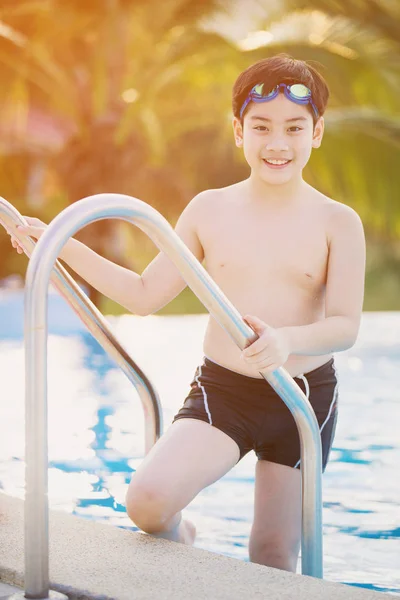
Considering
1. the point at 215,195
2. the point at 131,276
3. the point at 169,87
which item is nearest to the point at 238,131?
the point at 215,195

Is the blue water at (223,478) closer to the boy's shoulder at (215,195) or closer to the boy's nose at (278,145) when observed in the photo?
the boy's shoulder at (215,195)

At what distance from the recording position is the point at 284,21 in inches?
612

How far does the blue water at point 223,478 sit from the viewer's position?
416cm

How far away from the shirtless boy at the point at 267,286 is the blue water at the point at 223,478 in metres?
0.25

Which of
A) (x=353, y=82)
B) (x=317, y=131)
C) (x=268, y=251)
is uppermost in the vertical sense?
(x=353, y=82)

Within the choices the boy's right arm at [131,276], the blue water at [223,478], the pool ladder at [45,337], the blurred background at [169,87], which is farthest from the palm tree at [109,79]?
the pool ladder at [45,337]

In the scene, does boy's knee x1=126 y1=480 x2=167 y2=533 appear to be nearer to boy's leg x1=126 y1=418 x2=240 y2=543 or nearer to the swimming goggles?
boy's leg x1=126 y1=418 x2=240 y2=543

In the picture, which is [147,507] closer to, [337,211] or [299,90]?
[337,211]

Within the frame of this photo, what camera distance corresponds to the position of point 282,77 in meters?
2.85

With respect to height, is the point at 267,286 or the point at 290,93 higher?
the point at 290,93

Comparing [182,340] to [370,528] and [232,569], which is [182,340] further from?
[232,569]

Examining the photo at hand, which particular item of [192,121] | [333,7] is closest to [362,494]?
[333,7]

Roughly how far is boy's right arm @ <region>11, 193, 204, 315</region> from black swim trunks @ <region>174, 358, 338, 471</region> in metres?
0.29

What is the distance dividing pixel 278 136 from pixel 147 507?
1.08 metres
